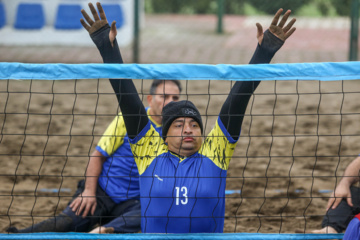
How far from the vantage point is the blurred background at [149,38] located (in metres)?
11.9

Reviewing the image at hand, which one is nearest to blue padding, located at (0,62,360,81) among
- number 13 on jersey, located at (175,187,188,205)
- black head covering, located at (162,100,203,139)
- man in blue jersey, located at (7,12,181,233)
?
black head covering, located at (162,100,203,139)

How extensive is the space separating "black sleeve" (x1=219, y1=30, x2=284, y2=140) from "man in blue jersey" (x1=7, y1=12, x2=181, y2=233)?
900mm

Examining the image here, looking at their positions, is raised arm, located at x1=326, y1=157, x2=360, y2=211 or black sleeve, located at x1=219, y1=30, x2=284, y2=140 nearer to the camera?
black sleeve, located at x1=219, y1=30, x2=284, y2=140

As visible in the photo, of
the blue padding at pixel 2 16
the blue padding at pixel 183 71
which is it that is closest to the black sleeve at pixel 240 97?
the blue padding at pixel 183 71

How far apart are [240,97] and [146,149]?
742mm

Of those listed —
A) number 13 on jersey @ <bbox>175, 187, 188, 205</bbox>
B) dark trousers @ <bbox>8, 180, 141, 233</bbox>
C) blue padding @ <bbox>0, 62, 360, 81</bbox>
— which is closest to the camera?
blue padding @ <bbox>0, 62, 360, 81</bbox>

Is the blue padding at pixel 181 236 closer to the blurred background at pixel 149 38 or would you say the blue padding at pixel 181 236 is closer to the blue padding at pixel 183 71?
the blue padding at pixel 183 71

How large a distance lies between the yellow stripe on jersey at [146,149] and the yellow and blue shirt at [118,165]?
730 mm

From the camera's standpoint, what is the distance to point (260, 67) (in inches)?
145

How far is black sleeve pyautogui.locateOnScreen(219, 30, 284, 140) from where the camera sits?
3.73 meters

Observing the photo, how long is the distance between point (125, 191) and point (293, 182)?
203 centimetres

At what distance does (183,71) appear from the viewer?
3.70 metres

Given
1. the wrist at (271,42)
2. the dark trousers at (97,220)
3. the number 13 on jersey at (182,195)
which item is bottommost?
the dark trousers at (97,220)

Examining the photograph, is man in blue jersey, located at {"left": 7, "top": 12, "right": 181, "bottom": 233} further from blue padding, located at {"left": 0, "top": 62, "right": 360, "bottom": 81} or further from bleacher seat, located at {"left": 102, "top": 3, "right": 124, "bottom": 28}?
bleacher seat, located at {"left": 102, "top": 3, "right": 124, "bottom": 28}
